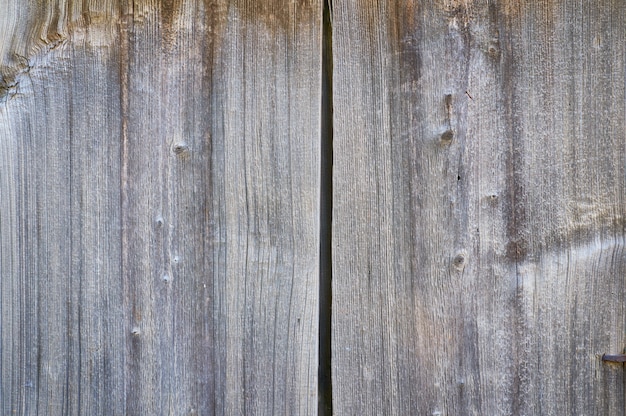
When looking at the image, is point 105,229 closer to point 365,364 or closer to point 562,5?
point 365,364

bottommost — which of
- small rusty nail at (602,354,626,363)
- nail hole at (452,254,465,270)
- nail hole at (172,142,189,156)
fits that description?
small rusty nail at (602,354,626,363)

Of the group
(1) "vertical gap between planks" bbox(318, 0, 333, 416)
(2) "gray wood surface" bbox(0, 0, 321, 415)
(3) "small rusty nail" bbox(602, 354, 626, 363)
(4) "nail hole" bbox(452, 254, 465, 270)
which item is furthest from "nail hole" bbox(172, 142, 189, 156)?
(3) "small rusty nail" bbox(602, 354, 626, 363)

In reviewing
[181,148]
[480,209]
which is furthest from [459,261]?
[181,148]

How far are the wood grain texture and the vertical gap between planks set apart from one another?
0.04 meters

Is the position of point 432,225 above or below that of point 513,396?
above

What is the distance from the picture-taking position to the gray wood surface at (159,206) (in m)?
0.90

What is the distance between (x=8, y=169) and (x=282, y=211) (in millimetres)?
534

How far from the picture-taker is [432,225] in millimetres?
892

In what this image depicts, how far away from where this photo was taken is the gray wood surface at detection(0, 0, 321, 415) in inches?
35.5

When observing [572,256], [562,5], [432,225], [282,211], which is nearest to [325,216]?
[282,211]

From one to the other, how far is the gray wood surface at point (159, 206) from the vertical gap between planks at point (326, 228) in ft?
0.11

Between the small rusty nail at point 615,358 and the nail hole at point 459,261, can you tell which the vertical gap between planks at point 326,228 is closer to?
the nail hole at point 459,261

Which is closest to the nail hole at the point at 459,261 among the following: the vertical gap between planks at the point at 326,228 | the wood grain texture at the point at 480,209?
the wood grain texture at the point at 480,209

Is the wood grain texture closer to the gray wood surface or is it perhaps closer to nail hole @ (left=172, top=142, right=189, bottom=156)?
the gray wood surface
